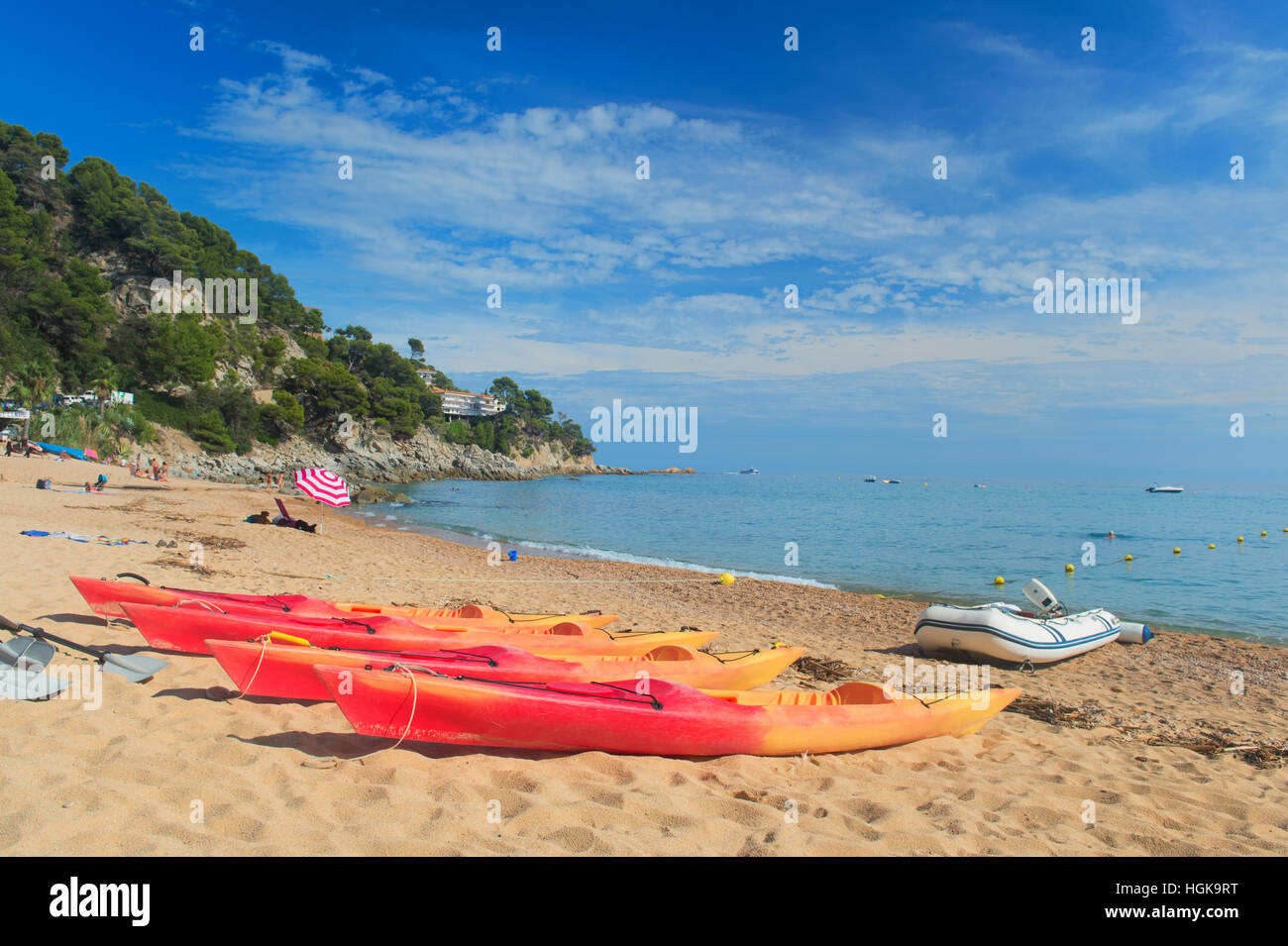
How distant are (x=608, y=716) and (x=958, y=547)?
68.0ft

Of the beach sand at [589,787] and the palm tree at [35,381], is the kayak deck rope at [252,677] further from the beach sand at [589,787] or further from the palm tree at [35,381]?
the palm tree at [35,381]

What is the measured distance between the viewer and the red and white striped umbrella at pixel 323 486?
13.4 meters

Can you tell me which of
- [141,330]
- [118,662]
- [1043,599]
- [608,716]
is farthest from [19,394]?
[1043,599]

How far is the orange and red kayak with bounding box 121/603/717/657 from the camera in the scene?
5.37m

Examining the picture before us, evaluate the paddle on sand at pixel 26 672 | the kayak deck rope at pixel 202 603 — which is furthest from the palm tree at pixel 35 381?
the paddle on sand at pixel 26 672

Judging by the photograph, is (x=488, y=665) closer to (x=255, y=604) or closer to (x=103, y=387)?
(x=255, y=604)

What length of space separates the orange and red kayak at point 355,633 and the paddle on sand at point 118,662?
22.5 inches

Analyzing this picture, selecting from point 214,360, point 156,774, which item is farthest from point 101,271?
point 156,774

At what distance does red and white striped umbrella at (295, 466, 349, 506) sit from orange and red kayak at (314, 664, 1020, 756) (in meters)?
10.5

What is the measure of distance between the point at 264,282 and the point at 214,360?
18.4 metres

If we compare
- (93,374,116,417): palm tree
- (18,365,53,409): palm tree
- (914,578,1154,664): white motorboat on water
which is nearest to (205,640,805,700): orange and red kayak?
(914,578,1154,664): white motorboat on water

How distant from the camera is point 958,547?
2181 cm

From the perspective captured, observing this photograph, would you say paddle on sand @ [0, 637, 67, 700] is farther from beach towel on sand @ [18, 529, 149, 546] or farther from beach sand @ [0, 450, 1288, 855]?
beach towel on sand @ [18, 529, 149, 546]
